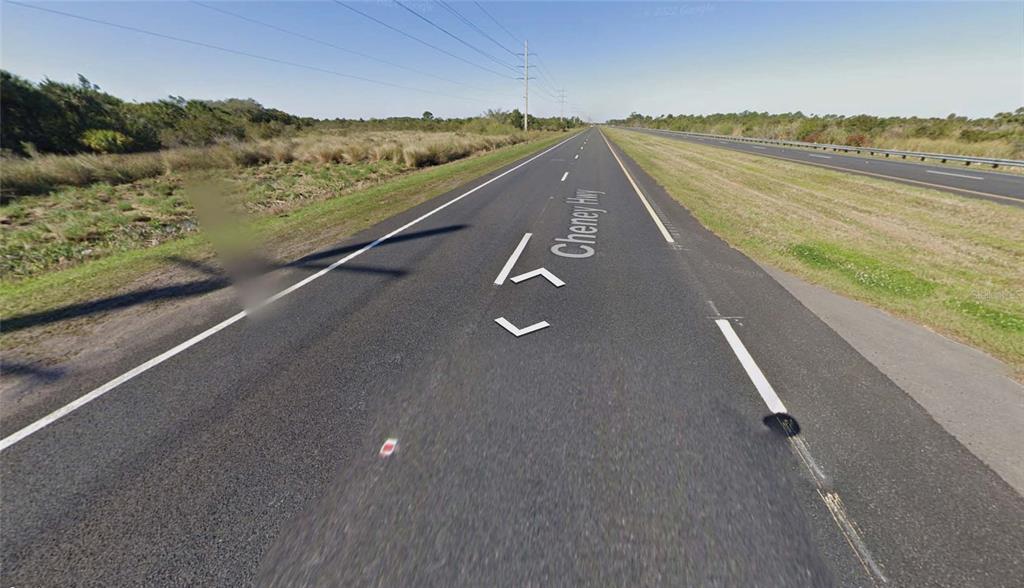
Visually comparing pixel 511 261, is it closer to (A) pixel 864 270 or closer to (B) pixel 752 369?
(B) pixel 752 369

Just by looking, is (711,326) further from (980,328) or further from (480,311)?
(980,328)

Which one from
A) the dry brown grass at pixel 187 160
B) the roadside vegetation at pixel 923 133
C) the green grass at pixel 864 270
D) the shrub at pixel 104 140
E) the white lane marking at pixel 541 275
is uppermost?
the roadside vegetation at pixel 923 133

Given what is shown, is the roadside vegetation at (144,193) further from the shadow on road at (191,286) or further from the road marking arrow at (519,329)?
the road marking arrow at (519,329)

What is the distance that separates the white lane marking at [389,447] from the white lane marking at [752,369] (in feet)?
9.65

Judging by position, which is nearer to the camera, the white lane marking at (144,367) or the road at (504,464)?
the road at (504,464)

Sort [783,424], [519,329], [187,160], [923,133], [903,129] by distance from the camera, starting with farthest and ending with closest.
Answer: [903,129], [923,133], [187,160], [519,329], [783,424]

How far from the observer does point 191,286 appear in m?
5.48

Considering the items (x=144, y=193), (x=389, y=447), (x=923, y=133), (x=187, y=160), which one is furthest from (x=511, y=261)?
(x=923, y=133)

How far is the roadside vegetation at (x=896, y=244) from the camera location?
15.6 feet

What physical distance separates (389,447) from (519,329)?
6.36 feet

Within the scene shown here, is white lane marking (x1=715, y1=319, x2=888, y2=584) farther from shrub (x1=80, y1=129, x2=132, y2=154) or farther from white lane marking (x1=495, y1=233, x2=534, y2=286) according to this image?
shrub (x1=80, y1=129, x2=132, y2=154)

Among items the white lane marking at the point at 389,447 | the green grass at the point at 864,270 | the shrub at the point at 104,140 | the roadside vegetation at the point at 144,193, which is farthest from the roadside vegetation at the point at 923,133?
the shrub at the point at 104,140

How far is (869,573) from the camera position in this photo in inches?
72.6

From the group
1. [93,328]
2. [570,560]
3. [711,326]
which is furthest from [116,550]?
[711,326]
